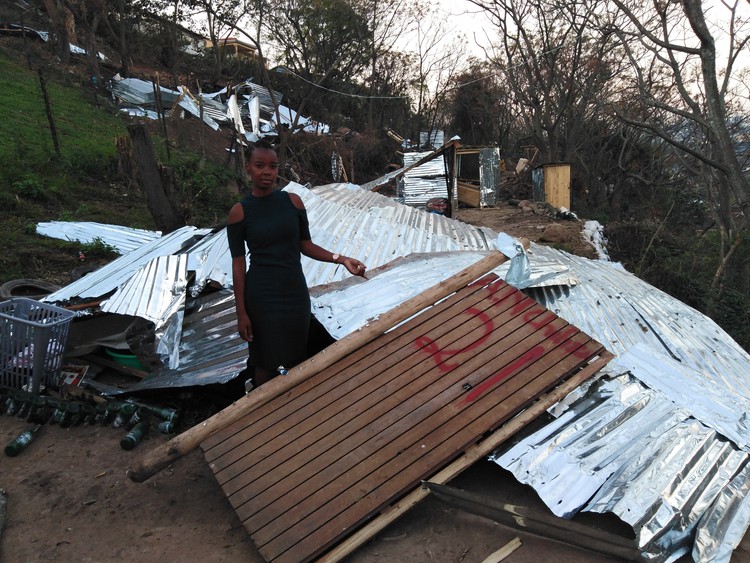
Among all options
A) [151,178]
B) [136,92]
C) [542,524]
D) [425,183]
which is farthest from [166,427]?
[136,92]

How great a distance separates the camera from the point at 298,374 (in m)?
2.76

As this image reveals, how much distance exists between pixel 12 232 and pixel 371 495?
288 inches

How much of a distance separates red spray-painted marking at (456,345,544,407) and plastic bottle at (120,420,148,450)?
74.5 inches

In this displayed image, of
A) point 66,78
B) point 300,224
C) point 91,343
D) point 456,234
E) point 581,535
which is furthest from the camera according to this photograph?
point 66,78

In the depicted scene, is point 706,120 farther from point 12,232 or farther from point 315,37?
point 315,37

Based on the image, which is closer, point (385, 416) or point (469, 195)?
point (385, 416)

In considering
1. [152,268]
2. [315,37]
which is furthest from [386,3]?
[152,268]

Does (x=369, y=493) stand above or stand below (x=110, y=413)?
above

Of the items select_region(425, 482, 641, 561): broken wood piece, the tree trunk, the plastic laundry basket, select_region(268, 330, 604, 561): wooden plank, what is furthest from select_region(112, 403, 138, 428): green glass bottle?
the tree trunk

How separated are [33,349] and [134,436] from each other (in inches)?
40.5

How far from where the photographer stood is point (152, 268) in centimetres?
407

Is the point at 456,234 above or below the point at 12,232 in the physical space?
above

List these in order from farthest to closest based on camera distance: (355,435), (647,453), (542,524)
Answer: (355,435)
(647,453)
(542,524)

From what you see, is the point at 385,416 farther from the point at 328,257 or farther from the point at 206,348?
the point at 206,348
